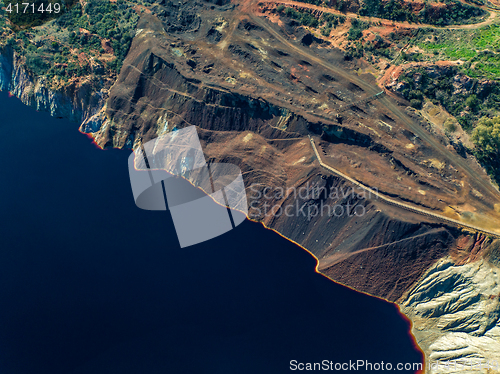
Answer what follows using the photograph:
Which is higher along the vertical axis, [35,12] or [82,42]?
[35,12]

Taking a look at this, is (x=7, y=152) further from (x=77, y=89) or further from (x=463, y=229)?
(x=463, y=229)

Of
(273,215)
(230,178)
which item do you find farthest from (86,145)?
(273,215)

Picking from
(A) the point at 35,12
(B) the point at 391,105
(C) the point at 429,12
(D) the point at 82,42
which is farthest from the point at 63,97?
(C) the point at 429,12
